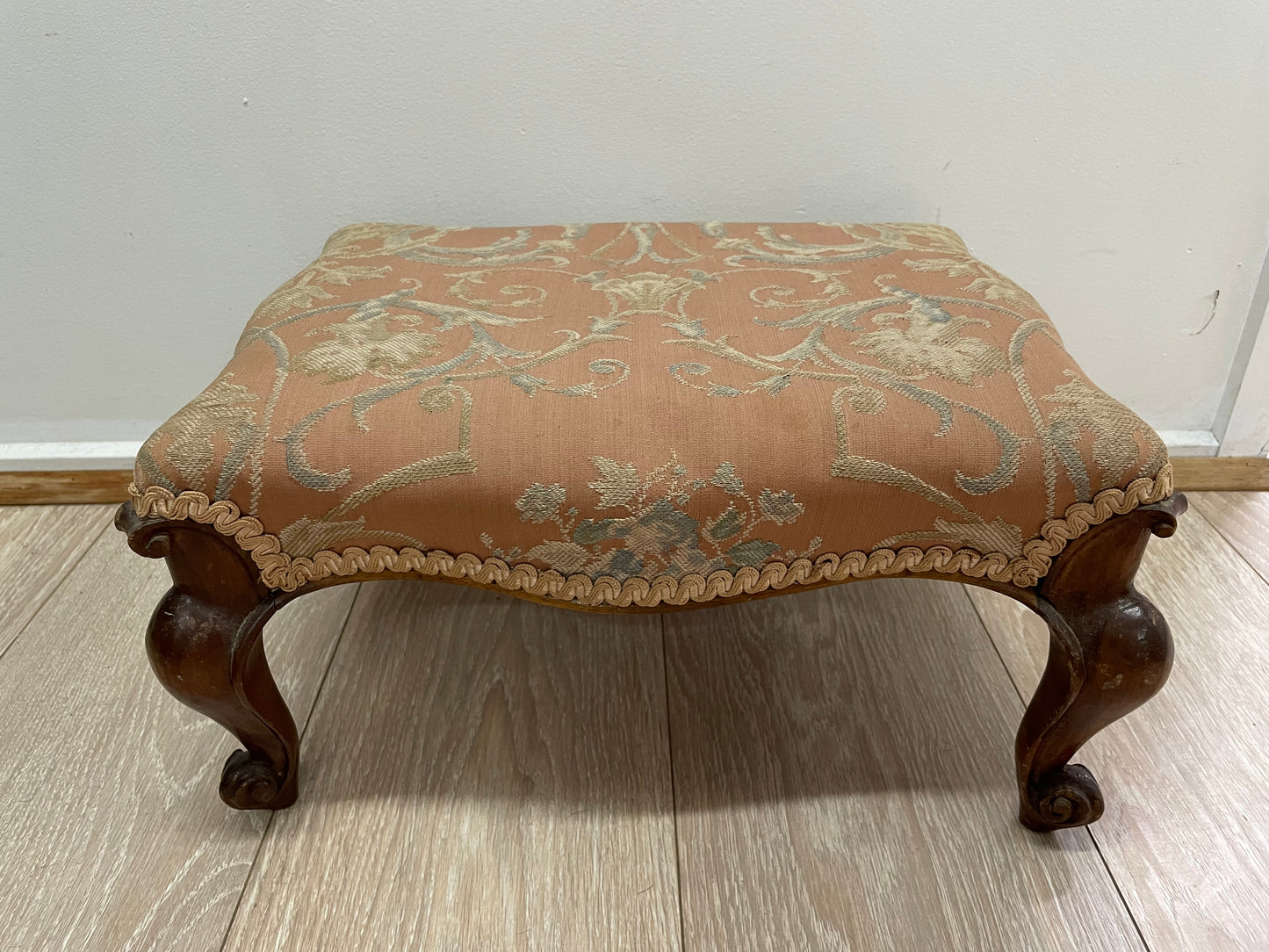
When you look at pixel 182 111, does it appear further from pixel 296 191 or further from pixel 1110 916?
pixel 1110 916

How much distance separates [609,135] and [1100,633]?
27.8 inches

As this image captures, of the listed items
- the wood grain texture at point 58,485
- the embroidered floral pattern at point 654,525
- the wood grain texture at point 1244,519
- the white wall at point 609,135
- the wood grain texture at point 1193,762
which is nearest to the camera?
the embroidered floral pattern at point 654,525

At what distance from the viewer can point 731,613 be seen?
99 cm

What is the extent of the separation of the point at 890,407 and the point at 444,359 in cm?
32

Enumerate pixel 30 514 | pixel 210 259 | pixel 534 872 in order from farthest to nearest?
pixel 30 514 < pixel 210 259 < pixel 534 872

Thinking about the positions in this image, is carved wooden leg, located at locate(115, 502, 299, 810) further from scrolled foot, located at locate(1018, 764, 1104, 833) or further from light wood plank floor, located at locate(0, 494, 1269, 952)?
scrolled foot, located at locate(1018, 764, 1104, 833)

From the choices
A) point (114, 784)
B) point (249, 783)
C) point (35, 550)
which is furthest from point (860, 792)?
point (35, 550)

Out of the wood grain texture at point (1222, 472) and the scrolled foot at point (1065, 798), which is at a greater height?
the scrolled foot at point (1065, 798)

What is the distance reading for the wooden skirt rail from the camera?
3.86 ft

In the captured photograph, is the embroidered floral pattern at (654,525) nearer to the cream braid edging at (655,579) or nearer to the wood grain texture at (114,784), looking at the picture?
the cream braid edging at (655,579)

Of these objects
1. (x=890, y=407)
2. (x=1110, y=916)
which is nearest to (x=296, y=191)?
(x=890, y=407)

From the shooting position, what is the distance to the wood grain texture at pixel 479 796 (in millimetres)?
674

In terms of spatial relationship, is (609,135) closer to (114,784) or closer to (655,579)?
(655,579)

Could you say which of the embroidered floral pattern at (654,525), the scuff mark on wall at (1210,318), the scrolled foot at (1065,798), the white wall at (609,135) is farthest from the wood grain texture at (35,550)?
the scuff mark on wall at (1210,318)
